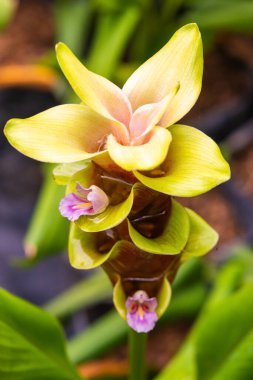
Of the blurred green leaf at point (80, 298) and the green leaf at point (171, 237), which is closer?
the green leaf at point (171, 237)

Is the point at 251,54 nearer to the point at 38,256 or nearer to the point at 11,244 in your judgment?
the point at 11,244

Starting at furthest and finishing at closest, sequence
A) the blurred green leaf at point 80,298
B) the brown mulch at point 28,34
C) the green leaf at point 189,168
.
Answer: the brown mulch at point 28,34
the blurred green leaf at point 80,298
the green leaf at point 189,168

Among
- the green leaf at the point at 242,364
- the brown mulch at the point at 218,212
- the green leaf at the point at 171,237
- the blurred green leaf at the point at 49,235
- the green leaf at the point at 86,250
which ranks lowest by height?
the brown mulch at the point at 218,212

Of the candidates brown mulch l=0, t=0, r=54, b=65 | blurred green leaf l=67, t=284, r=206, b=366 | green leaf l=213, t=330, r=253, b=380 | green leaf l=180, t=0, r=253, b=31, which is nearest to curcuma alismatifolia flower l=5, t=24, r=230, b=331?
green leaf l=213, t=330, r=253, b=380

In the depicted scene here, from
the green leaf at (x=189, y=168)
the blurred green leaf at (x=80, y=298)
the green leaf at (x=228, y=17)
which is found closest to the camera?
the green leaf at (x=189, y=168)

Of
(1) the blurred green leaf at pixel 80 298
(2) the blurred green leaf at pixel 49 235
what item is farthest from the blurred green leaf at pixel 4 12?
(1) the blurred green leaf at pixel 80 298

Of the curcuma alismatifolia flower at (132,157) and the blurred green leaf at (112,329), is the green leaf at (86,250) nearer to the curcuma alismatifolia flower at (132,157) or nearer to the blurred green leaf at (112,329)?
the curcuma alismatifolia flower at (132,157)

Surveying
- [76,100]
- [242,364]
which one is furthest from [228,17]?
[242,364]

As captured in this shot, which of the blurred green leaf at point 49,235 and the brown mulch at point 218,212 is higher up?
the blurred green leaf at point 49,235
